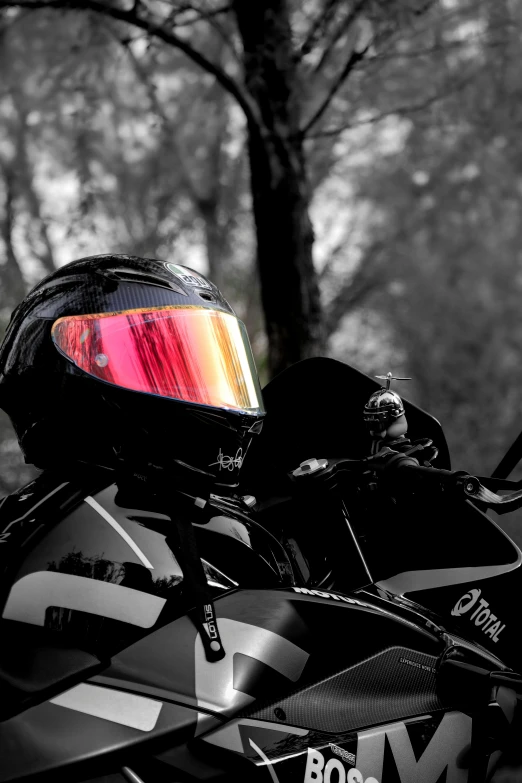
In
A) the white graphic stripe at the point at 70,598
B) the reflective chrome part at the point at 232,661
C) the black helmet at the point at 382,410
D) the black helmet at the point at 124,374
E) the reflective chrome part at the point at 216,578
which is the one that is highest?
the black helmet at the point at 124,374

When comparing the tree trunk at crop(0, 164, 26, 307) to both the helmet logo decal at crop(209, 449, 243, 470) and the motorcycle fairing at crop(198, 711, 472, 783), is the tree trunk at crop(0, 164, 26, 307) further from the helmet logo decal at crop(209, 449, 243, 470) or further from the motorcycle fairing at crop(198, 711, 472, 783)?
the motorcycle fairing at crop(198, 711, 472, 783)

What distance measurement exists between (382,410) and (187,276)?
0.59 metres

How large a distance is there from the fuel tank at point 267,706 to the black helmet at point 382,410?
44cm

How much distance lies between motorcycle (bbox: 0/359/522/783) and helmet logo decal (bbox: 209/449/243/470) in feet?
0.05

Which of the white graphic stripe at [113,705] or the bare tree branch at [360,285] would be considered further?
the bare tree branch at [360,285]

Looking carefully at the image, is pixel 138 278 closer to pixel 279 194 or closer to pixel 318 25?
pixel 279 194

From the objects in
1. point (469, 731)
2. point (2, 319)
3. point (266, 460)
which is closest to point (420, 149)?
point (2, 319)

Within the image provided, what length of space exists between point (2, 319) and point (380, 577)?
692 cm

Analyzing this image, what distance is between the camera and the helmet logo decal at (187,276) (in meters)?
1.96

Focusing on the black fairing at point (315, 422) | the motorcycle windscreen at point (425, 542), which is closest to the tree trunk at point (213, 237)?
the black fairing at point (315, 422)

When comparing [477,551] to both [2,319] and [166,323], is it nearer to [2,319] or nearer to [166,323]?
[166,323]

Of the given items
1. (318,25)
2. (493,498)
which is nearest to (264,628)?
(493,498)

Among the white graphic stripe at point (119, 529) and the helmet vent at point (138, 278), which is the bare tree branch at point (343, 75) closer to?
the helmet vent at point (138, 278)

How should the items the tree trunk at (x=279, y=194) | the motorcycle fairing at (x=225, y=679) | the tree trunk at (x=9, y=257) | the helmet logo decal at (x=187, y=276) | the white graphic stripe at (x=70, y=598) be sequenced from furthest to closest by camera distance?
the tree trunk at (x=9, y=257), the tree trunk at (x=279, y=194), the helmet logo decal at (x=187, y=276), the white graphic stripe at (x=70, y=598), the motorcycle fairing at (x=225, y=679)
